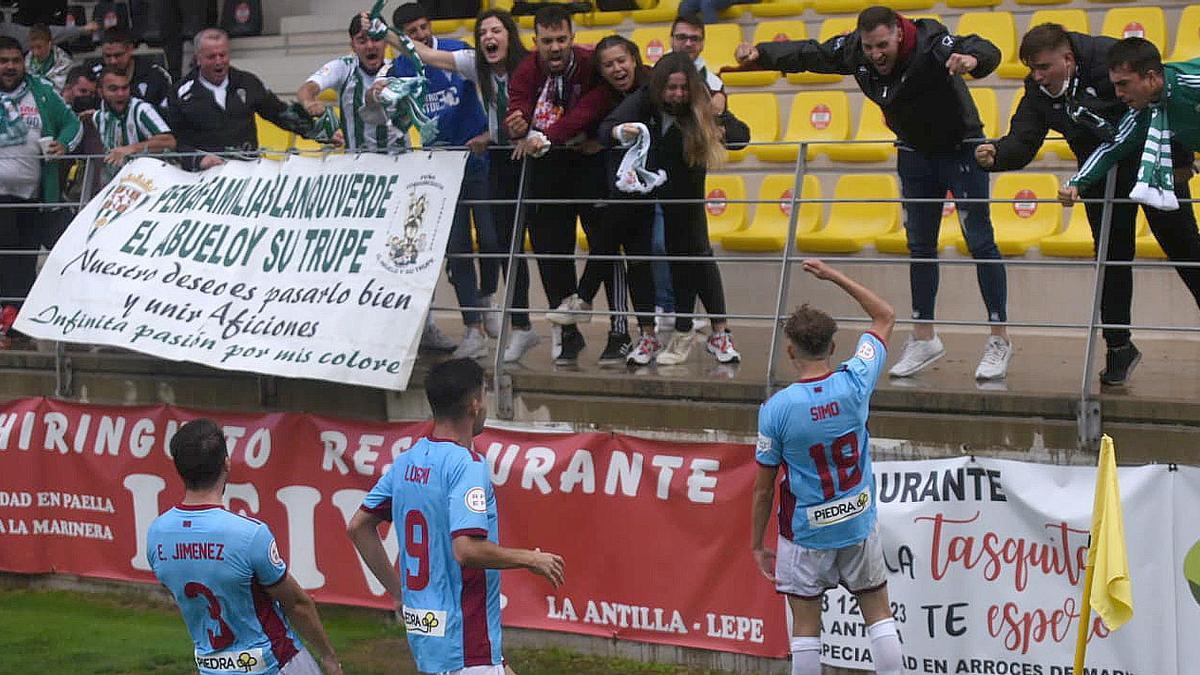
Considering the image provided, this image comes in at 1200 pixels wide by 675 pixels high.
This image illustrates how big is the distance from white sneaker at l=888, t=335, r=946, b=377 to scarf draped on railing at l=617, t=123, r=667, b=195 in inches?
65.6

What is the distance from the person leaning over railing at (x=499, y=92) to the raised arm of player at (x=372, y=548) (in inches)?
138

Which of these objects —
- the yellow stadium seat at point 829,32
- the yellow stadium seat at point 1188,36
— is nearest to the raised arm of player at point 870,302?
the yellow stadium seat at point 1188,36

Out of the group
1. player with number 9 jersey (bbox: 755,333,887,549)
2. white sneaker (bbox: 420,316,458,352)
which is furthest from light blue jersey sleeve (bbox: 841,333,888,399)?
white sneaker (bbox: 420,316,458,352)

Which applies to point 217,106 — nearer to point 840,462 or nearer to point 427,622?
point 840,462

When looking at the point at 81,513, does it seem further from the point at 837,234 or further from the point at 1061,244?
the point at 1061,244

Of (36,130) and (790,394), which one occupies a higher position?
(36,130)

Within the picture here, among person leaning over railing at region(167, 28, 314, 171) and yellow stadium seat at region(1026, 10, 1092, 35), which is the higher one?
yellow stadium seat at region(1026, 10, 1092, 35)

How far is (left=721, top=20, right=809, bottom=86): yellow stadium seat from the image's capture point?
13.9 metres

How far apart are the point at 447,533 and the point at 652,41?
30.8 ft

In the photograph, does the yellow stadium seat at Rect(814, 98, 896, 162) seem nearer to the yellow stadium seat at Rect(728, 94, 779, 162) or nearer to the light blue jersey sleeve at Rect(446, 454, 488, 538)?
the yellow stadium seat at Rect(728, 94, 779, 162)

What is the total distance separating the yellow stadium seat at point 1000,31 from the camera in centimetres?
1298

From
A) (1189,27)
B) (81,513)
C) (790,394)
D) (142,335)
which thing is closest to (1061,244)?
(1189,27)

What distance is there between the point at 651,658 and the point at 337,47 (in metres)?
10.1

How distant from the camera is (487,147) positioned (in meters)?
9.76
